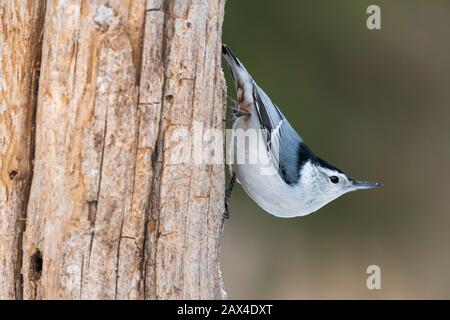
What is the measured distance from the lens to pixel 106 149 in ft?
7.52

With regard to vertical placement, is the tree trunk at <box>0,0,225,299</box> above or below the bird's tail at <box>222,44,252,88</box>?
below

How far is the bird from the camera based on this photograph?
3262 mm

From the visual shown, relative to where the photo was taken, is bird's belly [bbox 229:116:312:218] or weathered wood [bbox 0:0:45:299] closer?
weathered wood [bbox 0:0:45:299]

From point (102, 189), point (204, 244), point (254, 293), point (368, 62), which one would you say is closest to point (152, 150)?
point (102, 189)

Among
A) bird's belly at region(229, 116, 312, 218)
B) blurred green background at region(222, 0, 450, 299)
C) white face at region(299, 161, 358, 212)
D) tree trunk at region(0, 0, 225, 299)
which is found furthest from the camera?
blurred green background at region(222, 0, 450, 299)

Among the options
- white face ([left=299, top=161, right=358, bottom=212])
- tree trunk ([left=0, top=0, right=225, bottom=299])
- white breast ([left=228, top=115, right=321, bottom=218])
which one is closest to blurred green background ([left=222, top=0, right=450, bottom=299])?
white face ([left=299, top=161, right=358, bottom=212])

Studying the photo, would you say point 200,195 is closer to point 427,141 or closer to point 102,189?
point 102,189

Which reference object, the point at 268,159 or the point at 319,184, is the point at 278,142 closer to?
the point at 268,159

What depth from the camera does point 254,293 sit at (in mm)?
5152

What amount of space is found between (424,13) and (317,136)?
122 cm

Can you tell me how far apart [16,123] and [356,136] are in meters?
3.60

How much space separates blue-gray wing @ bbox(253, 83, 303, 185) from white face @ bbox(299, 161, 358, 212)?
60 mm

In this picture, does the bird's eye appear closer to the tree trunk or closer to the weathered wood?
the tree trunk

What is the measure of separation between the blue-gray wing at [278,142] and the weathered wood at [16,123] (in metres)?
1.22
